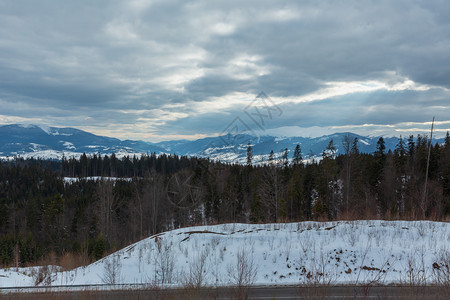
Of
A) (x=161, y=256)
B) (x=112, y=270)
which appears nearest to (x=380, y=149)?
(x=161, y=256)

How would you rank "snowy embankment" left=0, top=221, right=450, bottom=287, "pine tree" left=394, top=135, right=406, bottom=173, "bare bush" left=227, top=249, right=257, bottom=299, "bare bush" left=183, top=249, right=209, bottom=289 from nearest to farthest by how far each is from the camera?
"bare bush" left=227, top=249, right=257, bottom=299
"bare bush" left=183, top=249, right=209, bottom=289
"snowy embankment" left=0, top=221, right=450, bottom=287
"pine tree" left=394, top=135, right=406, bottom=173

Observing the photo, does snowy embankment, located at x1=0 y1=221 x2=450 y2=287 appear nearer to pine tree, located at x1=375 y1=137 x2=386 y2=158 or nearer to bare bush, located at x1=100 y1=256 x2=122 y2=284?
bare bush, located at x1=100 y1=256 x2=122 y2=284

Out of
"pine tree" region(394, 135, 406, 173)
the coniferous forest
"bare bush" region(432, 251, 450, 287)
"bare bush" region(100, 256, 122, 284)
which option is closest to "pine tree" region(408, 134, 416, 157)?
the coniferous forest

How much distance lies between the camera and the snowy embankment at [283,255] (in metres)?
11.7

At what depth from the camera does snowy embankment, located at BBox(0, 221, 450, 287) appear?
11.7 m

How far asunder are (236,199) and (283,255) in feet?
188

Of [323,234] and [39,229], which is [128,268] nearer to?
[323,234]

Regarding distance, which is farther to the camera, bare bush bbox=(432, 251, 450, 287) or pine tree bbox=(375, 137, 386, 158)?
pine tree bbox=(375, 137, 386, 158)

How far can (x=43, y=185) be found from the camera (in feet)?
351

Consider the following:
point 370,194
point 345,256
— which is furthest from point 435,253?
point 370,194

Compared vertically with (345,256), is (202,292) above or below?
above

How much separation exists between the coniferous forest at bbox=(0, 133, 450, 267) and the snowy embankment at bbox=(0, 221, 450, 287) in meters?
21.9

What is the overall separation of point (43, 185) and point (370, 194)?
4530 inches

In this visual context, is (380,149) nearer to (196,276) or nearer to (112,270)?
(112,270)
